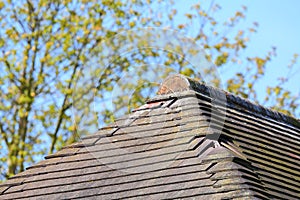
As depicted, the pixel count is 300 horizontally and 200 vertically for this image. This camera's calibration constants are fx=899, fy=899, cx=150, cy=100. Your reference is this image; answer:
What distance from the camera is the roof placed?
8.30m

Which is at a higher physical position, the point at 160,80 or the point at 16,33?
the point at 16,33

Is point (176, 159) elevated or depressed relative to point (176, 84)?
depressed

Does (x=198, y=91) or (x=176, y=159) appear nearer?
(x=176, y=159)

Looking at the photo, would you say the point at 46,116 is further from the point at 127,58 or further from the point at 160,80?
the point at 160,80

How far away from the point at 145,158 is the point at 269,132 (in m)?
2.37

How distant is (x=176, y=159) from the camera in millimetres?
8805

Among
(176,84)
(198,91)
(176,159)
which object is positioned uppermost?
(176,84)

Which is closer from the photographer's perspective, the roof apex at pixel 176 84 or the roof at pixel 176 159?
the roof at pixel 176 159

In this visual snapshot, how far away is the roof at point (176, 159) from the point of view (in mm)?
8305

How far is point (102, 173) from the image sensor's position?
922cm

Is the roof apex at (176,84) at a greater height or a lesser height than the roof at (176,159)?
greater

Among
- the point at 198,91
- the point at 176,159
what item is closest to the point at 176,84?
the point at 198,91

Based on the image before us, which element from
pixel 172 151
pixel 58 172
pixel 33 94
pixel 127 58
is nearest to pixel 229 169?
pixel 172 151

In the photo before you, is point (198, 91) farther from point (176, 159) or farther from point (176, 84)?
point (176, 159)
